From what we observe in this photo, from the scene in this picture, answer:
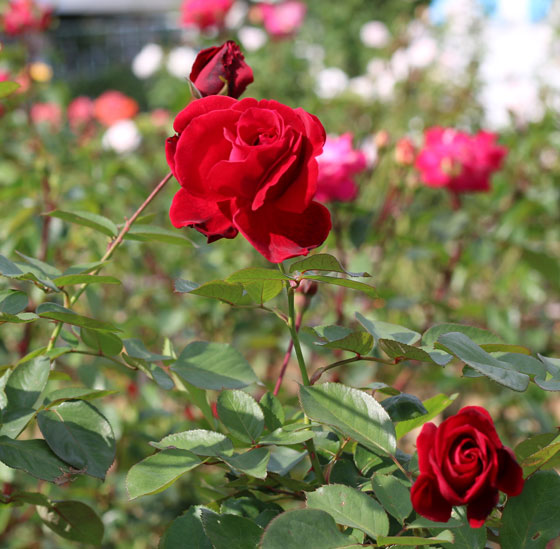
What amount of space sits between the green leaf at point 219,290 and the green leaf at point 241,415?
64 mm

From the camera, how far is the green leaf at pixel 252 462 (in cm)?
37

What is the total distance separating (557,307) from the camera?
210 cm

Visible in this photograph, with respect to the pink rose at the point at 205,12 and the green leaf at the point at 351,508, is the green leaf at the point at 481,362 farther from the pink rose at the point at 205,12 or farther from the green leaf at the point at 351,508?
the pink rose at the point at 205,12

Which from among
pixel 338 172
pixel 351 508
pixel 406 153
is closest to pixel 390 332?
pixel 351 508

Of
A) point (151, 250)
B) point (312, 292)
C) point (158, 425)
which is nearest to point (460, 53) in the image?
point (151, 250)

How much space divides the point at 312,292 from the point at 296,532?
1.13ft

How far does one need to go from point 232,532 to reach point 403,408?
142mm

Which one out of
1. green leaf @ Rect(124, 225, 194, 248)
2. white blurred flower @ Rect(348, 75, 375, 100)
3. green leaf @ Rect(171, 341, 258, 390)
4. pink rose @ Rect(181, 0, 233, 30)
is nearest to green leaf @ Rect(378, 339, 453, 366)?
green leaf @ Rect(171, 341, 258, 390)

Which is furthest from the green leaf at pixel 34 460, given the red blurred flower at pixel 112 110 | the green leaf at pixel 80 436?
the red blurred flower at pixel 112 110

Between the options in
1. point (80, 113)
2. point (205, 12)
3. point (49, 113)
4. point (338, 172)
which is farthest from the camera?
point (80, 113)

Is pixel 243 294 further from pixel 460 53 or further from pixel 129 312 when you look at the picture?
pixel 460 53

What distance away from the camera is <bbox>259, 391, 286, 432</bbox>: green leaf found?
46cm

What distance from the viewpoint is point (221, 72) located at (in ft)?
1.56

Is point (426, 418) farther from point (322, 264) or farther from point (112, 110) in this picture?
point (112, 110)
